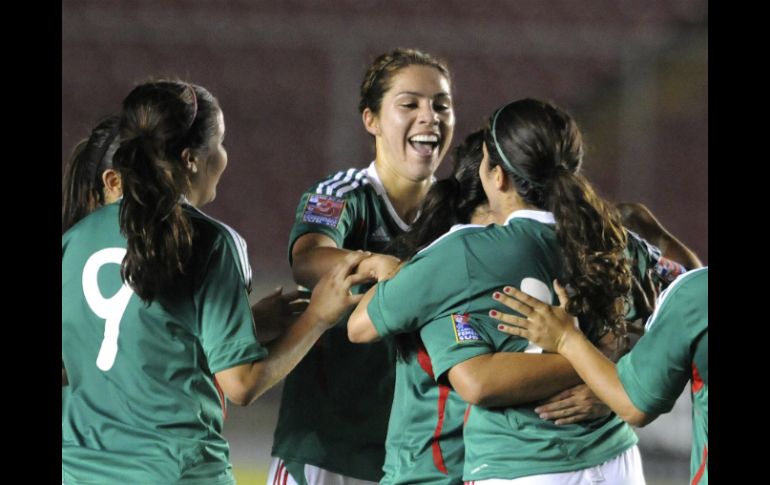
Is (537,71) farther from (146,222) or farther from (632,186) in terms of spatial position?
(146,222)

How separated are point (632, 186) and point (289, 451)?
6296 mm

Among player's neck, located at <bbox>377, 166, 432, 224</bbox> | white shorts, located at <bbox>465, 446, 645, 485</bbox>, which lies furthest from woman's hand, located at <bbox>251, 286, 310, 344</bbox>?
white shorts, located at <bbox>465, 446, 645, 485</bbox>

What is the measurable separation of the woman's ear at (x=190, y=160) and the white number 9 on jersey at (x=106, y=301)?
0.31 metres

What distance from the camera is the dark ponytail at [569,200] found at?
267 cm

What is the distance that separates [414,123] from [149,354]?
147 centimetres

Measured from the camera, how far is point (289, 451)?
11.5ft

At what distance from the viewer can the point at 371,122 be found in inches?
153

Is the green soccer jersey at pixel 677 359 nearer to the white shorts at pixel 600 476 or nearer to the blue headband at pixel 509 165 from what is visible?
the white shorts at pixel 600 476

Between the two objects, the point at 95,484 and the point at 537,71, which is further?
the point at 537,71

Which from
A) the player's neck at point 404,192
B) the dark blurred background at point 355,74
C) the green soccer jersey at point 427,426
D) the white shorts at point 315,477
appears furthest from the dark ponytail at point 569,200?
the dark blurred background at point 355,74

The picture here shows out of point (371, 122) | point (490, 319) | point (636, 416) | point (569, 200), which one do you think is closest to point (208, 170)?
point (490, 319)

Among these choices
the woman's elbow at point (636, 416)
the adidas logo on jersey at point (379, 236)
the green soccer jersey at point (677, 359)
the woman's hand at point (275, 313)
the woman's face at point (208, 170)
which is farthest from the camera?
the adidas logo on jersey at point (379, 236)

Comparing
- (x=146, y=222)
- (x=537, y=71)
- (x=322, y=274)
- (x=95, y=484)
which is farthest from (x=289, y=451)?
(x=537, y=71)

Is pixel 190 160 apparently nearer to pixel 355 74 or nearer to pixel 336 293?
pixel 336 293
